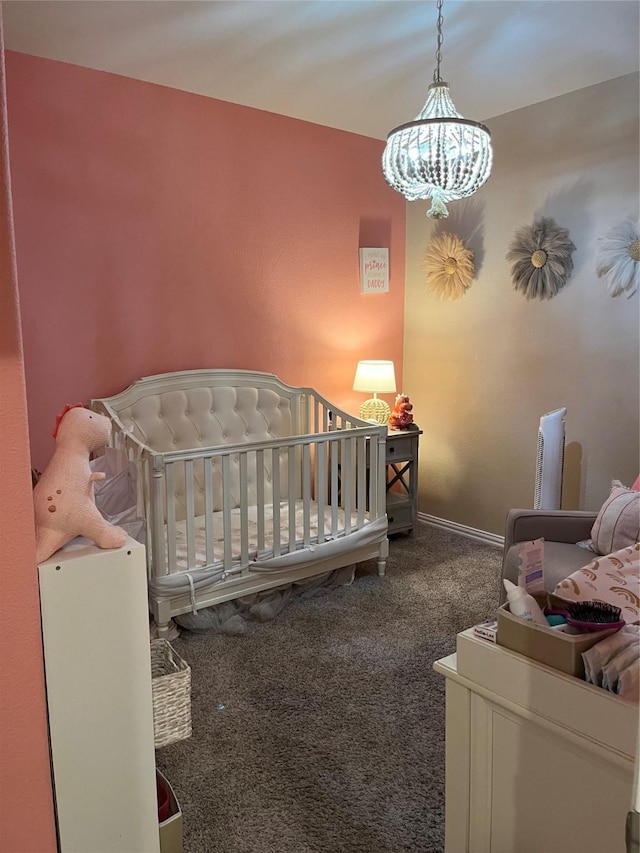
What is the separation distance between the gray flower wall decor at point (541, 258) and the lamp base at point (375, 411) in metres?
1.02

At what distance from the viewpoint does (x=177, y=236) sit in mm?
3223

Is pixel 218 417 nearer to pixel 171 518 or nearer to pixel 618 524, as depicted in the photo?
pixel 171 518

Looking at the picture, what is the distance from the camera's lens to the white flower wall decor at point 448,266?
12.5 feet

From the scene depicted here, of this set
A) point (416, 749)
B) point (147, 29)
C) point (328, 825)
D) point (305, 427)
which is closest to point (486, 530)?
point (305, 427)

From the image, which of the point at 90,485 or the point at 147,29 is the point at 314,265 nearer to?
the point at 147,29

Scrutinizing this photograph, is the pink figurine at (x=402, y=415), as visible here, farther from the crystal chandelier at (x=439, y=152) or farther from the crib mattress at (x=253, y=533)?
the crystal chandelier at (x=439, y=152)

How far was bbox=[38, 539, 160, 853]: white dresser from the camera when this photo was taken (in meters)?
1.06

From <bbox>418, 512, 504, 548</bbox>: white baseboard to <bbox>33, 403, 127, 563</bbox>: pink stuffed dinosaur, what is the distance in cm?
302

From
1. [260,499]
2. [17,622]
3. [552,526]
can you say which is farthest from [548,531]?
[17,622]

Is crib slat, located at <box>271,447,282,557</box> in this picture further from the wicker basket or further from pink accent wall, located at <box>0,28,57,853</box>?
pink accent wall, located at <box>0,28,57,853</box>

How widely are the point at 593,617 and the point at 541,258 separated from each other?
2.70 m

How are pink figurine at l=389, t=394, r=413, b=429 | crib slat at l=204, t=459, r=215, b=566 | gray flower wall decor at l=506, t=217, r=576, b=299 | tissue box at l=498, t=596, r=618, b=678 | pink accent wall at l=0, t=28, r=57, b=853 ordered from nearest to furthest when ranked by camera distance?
pink accent wall at l=0, t=28, r=57, b=853 < tissue box at l=498, t=596, r=618, b=678 < crib slat at l=204, t=459, r=215, b=566 < gray flower wall decor at l=506, t=217, r=576, b=299 < pink figurine at l=389, t=394, r=413, b=429

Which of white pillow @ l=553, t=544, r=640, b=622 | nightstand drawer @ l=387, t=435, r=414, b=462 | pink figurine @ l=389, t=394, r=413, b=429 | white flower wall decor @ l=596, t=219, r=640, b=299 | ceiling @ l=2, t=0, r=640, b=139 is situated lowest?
nightstand drawer @ l=387, t=435, r=414, b=462

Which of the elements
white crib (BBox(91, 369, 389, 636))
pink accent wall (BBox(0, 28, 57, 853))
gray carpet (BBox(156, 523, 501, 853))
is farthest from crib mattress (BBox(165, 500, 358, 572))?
pink accent wall (BBox(0, 28, 57, 853))
